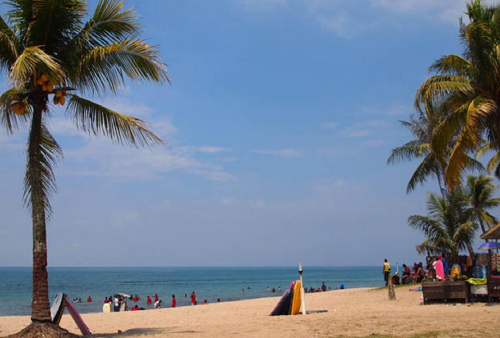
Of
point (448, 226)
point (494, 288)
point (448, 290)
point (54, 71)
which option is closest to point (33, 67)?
point (54, 71)

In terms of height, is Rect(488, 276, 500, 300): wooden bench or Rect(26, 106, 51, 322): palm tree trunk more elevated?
Rect(26, 106, 51, 322): palm tree trunk

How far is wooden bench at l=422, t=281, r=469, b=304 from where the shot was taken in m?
14.6

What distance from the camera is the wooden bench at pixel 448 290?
1461 centimetres

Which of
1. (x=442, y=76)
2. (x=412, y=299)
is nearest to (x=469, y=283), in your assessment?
(x=412, y=299)

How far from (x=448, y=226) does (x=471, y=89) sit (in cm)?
1382

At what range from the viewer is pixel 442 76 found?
47.9ft

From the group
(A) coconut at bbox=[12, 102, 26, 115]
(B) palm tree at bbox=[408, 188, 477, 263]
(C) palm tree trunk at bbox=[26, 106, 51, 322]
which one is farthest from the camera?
(B) palm tree at bbox=[408, 188, 477, 263]

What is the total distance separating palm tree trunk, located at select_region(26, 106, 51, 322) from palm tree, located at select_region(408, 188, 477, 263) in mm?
21084

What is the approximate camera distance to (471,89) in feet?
45.2

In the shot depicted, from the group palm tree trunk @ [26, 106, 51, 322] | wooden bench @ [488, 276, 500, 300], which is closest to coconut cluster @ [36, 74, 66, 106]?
palm tree trunk @ [26, 106, 51, 322]

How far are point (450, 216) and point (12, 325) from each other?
20773 millimetres

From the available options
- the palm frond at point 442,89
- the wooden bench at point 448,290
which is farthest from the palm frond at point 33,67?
the wooden bench at point 448,290

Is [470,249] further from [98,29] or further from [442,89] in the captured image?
[98,29]

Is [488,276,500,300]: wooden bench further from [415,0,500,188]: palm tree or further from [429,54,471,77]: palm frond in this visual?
[429,54,471,77]: palm frond
